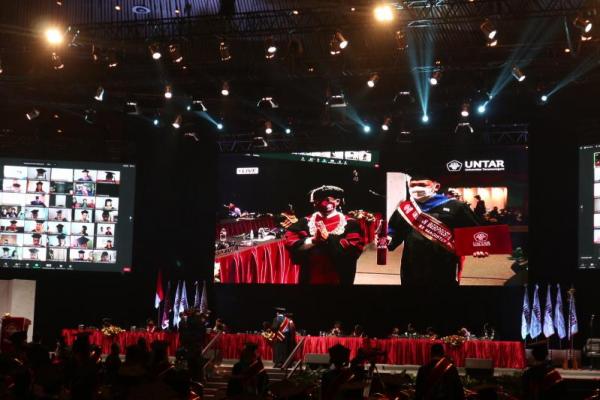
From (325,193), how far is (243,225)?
2068 millimetres

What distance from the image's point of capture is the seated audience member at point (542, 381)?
8.48m

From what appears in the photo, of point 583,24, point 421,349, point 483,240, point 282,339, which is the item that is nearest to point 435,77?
point 583,24

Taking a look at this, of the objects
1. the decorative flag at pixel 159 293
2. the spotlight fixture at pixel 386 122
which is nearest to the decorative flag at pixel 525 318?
the spotlight fixture at pixel 386 122

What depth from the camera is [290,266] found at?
21.7 meters

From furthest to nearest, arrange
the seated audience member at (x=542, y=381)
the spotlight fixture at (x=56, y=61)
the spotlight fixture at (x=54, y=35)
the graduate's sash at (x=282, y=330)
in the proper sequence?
the graduate's sash at (x=282, y=330), the spotlight fixture at (x=56, y=61), the spotlight fixture at (x=54, y=35), the seated audience member at (x=542, y=381)

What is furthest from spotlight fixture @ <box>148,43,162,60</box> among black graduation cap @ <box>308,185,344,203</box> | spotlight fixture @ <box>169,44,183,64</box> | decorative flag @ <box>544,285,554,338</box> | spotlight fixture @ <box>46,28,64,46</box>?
decorative flag @ <box>544,285,554,338</box>

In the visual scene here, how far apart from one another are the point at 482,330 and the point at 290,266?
14.5ft

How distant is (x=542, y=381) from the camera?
28.0 feet

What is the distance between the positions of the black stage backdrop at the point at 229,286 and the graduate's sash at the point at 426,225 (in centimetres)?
107

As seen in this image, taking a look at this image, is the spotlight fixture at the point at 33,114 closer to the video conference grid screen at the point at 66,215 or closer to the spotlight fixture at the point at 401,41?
the video conference grid screen at the point at 66,215

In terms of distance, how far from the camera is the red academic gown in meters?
21.5

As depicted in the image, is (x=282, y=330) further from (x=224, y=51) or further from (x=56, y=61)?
(x=56, y=61)

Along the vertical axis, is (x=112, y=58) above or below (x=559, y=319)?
above

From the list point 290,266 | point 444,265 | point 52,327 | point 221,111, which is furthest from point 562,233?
point 52,327
